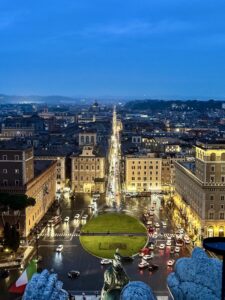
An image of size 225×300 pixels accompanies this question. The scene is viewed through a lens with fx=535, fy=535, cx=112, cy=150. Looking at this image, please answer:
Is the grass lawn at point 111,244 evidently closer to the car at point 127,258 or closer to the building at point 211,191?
the car at point 127,258

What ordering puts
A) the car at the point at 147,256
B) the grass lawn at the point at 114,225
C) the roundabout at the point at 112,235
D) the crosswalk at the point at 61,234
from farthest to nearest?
the grass lawn at the point at 114,225
the crosswalk at the point at 61,234
the roundabout at the point at 112,235
the car at the point at 147,256

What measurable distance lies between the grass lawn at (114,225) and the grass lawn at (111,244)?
2.09 metres

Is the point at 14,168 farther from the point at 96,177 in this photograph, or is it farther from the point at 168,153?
the point at 168,153

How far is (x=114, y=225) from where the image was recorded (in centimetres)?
4828

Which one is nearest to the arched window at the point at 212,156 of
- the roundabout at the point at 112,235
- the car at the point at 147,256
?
the roundabout at the point at 112,235

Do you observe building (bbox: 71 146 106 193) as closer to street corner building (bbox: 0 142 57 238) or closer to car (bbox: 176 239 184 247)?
street corner building (bbox: 0 142 57 238)

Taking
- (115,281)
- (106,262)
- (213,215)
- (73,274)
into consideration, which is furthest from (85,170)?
(115,281)

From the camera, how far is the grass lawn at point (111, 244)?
4045 cm

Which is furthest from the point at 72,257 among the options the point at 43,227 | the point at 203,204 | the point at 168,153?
the point at 168,153

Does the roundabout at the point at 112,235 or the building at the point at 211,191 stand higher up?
the building at the point at 211,191

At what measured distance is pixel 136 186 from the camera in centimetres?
7031

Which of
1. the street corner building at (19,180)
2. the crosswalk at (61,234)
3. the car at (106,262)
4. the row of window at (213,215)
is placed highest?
the street corner building at (19,180)

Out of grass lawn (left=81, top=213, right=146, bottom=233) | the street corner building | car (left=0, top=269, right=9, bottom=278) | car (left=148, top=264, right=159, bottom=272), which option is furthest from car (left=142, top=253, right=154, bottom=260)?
the street corner building

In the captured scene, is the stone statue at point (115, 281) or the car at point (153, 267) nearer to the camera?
the stone statue at point (115, 281)
